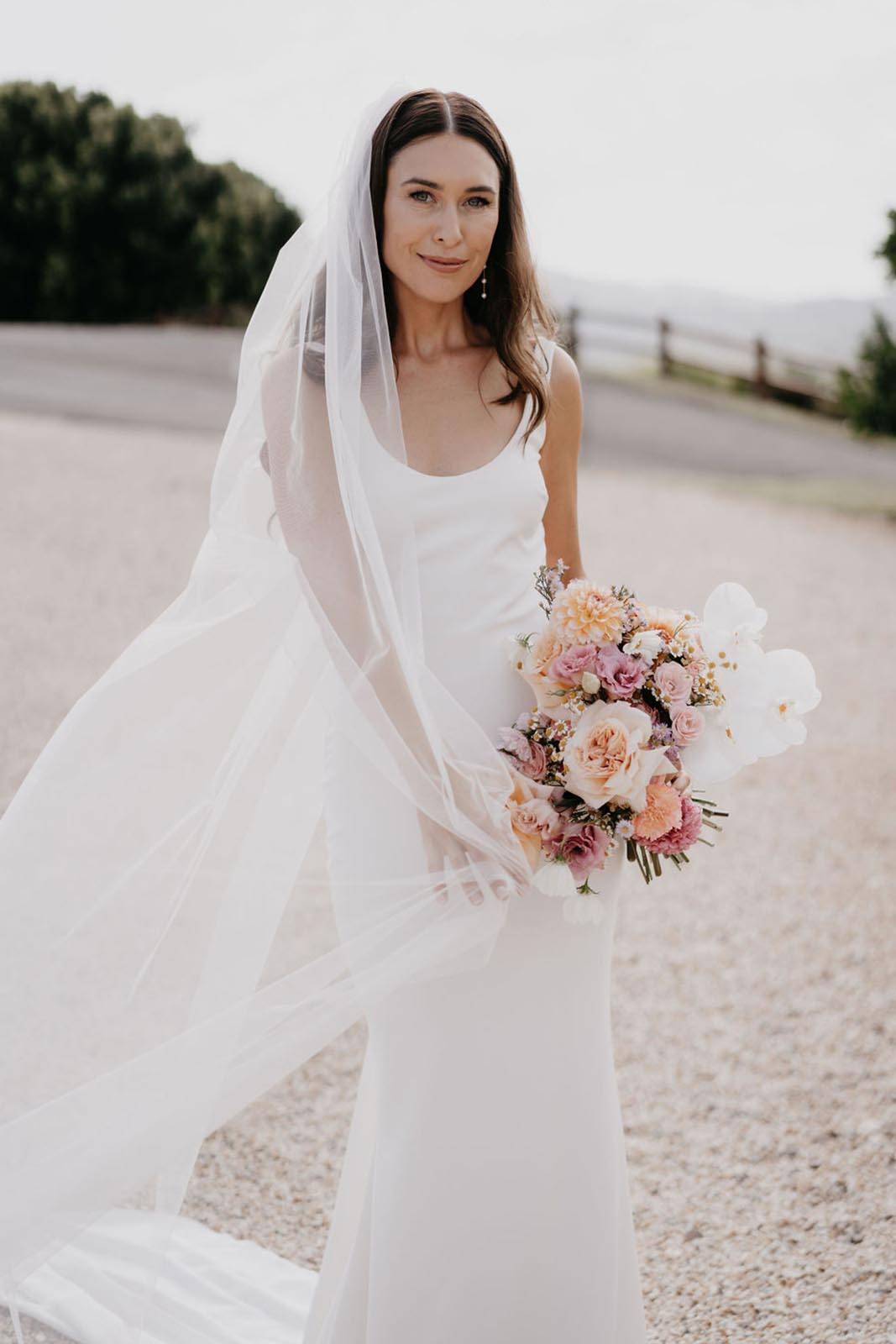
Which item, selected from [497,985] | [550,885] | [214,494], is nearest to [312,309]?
[214,494]

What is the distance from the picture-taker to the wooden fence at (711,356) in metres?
20.8

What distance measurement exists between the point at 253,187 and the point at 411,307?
27144 mm

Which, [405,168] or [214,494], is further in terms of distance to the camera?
[214,494]

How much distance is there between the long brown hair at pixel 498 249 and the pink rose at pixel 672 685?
608 mm

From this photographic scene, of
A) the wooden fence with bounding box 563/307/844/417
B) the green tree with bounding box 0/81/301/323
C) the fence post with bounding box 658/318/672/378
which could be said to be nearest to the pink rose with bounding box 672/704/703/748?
the wooden fence with bounding box 563/307/844/417

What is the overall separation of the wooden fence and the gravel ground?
446 inches

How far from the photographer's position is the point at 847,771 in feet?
23.9

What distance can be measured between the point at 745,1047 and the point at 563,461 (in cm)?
245

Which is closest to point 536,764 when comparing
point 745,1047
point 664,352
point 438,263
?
point 438,263

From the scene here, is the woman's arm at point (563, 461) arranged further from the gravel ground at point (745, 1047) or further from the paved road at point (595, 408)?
the paved road at point (595, 408)

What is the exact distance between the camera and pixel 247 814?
8.75 ft

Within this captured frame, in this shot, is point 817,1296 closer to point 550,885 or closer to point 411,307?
point 550,885

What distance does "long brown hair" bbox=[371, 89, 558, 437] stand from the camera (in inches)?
97.3

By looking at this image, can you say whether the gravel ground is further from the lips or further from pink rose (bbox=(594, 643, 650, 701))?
the lips
